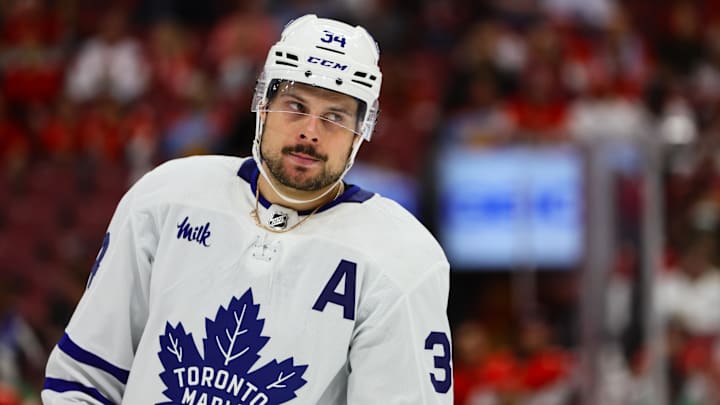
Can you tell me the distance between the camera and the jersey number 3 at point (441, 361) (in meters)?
2.43

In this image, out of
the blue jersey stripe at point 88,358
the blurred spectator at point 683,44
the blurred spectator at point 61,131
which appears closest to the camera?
the blue jersey stripe at point 88,358

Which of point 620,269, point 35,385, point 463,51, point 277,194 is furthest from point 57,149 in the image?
point 277,194

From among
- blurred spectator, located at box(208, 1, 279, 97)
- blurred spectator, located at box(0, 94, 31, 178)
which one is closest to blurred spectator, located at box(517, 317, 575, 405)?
blurred spectator, located at box(208, 1, 279, 97)

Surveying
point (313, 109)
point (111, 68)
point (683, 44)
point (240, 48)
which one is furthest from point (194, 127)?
point (313, 109)

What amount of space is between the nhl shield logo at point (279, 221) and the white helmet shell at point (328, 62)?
238 mm

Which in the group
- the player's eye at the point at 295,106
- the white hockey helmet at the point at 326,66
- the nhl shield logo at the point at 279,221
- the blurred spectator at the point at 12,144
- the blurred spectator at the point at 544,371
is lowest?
the blurred spectator at the point at 544,371

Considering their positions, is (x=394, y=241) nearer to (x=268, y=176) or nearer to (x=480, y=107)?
(x=268, y=176)

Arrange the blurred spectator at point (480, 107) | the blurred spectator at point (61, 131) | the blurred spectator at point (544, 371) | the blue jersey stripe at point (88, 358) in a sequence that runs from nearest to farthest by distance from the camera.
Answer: the blue jersey stripe at point (88, 358)
the blurred spectator at point (544, 371)
the blurred spectator at point (480, 107)
the blurred spectator at point (61, 131)

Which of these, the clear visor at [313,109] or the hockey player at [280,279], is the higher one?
the clear visor at [313,109]

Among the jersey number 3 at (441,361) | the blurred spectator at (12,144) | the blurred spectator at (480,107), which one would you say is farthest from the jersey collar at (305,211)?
the blurred spectator at (12,144)

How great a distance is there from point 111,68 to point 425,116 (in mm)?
2716

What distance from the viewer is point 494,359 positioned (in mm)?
6871

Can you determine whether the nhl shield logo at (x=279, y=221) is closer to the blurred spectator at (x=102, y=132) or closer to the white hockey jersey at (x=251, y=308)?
the white hockey jersey at (x=251, y=308)

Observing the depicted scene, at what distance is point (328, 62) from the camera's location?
251cm
